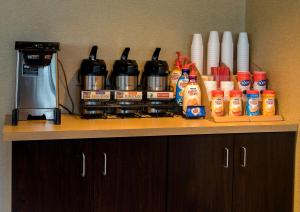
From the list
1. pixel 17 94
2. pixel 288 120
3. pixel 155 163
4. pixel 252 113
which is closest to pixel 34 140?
pixel 17 94

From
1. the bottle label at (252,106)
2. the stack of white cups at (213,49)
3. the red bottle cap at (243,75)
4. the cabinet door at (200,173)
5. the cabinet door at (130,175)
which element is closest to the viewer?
Answer: the cabinet door at (130,175)

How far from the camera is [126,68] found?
2.36 meters

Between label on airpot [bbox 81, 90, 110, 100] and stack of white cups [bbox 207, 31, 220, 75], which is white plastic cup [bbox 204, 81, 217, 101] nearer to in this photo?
stack of white cups [bbox 207, 31, 220, 75]

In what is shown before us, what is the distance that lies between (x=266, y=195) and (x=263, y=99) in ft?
1.70

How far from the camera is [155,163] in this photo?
204cm

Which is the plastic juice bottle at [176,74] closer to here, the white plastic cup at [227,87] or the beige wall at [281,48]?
the white plastic cup at [227,87]

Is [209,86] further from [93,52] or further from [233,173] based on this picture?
[93,52]

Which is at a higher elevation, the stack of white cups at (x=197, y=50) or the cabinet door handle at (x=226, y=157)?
the stack of white cups at (x=197, y=50)

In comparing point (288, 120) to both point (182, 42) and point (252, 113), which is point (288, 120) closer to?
point (252, 113)

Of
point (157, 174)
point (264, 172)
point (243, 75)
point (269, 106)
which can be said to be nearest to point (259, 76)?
point (243, 75)

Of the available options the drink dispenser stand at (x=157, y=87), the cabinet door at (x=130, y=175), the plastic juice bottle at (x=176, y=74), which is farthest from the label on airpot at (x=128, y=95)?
the cabinet door at (x=130, y=175)

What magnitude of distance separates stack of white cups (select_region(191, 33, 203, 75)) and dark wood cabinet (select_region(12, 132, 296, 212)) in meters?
0.59

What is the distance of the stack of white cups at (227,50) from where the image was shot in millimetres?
2592

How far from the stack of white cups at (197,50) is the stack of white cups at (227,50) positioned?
0.14m
